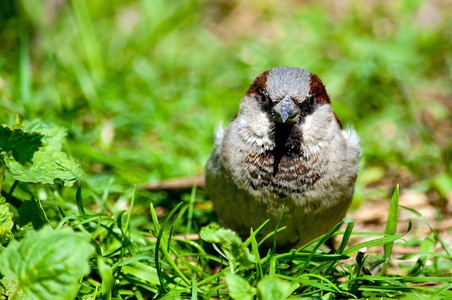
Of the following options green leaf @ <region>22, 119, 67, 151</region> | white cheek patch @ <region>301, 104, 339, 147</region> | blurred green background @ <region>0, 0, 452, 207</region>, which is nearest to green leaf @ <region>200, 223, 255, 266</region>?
white cheek patch @ <region>301, 104, 339, 147</region>

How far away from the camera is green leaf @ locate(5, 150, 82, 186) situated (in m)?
2.45

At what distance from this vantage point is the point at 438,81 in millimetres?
5707

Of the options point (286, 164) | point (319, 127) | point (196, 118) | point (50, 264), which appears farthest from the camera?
point (196, 118)

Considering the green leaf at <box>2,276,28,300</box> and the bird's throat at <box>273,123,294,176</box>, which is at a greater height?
the bird's throat at <box>273,123,294,176</box>

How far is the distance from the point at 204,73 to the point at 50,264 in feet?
12.9

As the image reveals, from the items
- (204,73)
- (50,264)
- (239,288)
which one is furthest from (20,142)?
(204,73)

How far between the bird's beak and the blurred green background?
1347 millimetres

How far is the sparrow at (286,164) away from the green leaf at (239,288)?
1.99 feet

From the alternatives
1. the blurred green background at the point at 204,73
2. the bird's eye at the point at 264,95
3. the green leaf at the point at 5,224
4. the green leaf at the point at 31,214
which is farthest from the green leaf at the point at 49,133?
the bird's eye at the point at 264,95

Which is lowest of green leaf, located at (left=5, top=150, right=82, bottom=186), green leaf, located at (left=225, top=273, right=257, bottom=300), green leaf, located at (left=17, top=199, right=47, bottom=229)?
green leaf, located at (left=225, top=273, right=257, bottom=300)

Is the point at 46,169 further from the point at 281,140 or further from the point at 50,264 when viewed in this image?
the point at 281,140

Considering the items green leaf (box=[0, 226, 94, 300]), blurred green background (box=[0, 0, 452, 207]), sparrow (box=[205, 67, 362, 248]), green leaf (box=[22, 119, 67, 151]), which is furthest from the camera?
blurred green background (box=[0, 0, 452, 207])

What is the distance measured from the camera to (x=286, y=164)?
299 centimetres

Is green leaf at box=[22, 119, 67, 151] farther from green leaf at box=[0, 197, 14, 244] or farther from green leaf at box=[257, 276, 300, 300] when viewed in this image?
green leaf at box=[257, 276, 300, 300]
